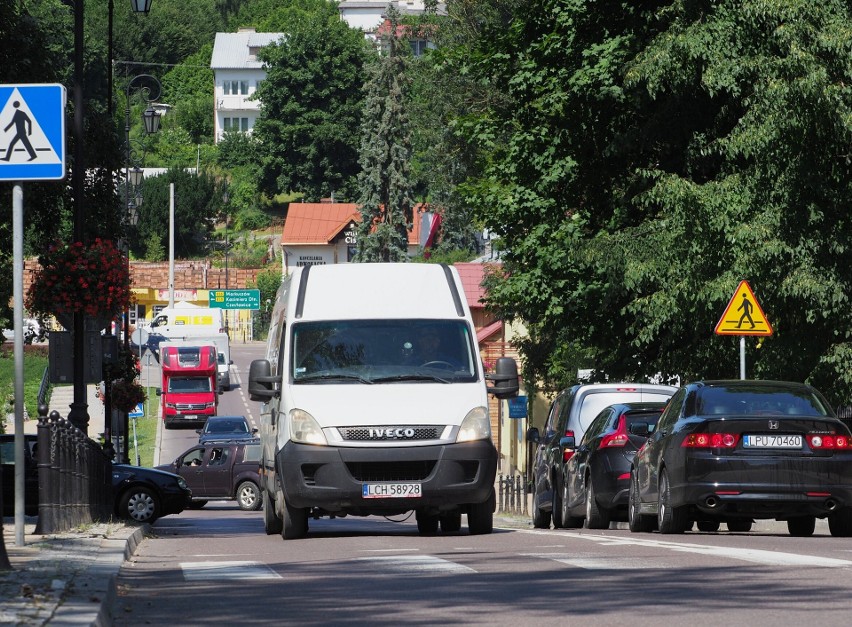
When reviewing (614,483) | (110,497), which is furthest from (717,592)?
(110,497)

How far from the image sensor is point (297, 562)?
1323 centimetres

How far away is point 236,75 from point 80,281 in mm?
158583

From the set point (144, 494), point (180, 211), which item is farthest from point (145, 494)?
point (180, 211)

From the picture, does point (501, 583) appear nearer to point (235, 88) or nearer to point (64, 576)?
point (64, 576)

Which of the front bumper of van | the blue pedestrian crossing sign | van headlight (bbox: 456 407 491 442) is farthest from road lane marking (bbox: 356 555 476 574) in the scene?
the blue pedestrian crossing sign

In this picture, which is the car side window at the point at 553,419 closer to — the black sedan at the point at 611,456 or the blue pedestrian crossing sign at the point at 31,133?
the black sedan at the point at 611,456

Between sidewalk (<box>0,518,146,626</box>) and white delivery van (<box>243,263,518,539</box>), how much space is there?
6.35 ft

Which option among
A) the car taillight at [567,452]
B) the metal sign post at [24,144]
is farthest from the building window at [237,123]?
the metal sign post at [24,144]

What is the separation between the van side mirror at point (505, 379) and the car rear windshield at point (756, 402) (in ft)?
5.85

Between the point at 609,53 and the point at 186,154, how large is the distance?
139m

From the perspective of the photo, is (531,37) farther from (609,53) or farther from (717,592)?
(717,592)

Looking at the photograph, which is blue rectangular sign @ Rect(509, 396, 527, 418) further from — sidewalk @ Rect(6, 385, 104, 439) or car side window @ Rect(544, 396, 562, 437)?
sidewalk @ Rect(6, 385, 104, 439)

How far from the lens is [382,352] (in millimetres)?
16703

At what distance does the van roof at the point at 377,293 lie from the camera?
17094 millimetres
